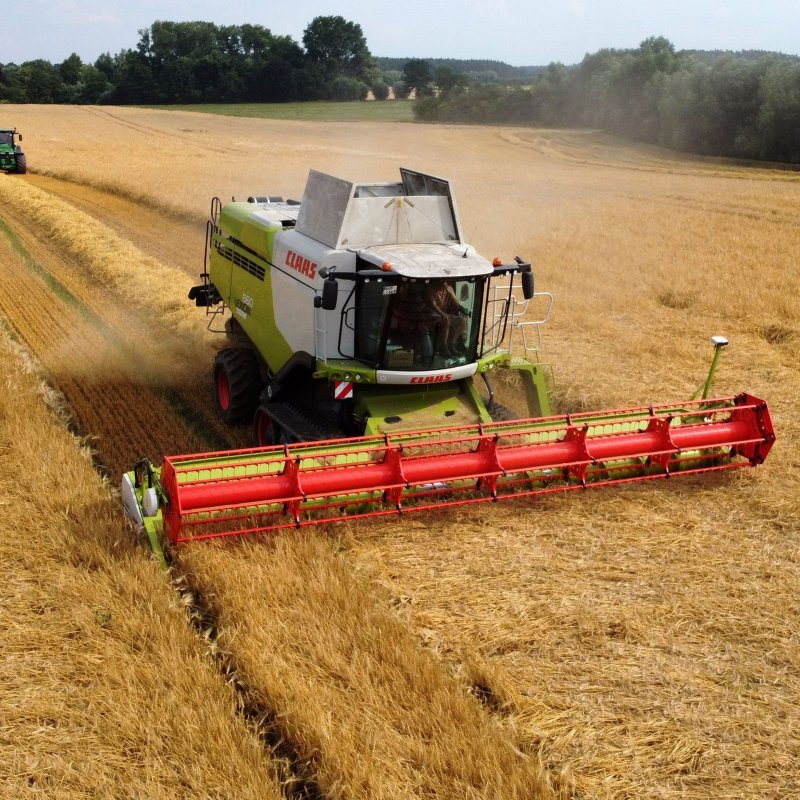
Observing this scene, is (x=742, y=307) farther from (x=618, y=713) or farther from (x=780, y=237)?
(x=618, y=713)

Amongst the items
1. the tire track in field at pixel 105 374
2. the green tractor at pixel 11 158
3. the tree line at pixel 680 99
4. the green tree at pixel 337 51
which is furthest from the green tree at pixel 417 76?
the tire track in field at pixel 105 374

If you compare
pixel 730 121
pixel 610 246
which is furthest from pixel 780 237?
pixel 730 121

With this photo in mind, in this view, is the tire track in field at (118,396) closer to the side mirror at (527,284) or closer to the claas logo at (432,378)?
the claas logo at (432,378)

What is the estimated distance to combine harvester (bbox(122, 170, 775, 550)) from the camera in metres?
6.34

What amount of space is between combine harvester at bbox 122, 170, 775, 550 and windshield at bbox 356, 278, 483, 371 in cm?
1

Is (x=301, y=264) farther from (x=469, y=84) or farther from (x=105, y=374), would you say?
(x=469, y=84)

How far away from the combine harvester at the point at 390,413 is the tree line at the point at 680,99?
3209cm

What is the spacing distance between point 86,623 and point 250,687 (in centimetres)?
115

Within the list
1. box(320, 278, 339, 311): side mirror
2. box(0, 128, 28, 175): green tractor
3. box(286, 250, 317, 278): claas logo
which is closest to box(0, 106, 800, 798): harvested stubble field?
box(320, 278, 339, 311): side mirror

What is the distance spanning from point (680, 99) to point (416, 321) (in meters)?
36.9

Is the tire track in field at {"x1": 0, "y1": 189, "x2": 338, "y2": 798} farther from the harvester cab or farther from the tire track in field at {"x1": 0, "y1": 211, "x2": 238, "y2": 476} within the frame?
the harvester cab

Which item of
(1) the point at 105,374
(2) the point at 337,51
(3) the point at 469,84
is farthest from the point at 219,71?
(1) the point at 105,374

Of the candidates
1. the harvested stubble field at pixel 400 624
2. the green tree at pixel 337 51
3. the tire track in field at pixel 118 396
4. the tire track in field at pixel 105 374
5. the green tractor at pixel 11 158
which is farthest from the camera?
the green tree at pixel 337 51

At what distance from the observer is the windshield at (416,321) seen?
7.03 metres
